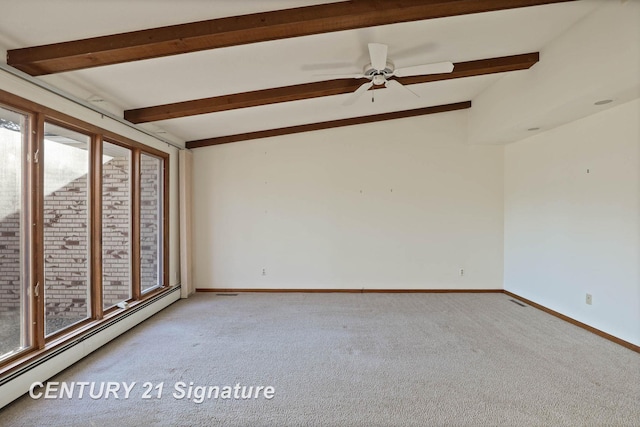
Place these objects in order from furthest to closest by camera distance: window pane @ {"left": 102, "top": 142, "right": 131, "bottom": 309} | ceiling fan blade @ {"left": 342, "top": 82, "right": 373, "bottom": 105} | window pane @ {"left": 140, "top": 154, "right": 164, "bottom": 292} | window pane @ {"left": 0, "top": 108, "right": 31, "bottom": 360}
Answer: window pane @ {"left": 140, "top": 154, "right": 164, "bottom": 292} < window pane @ {"left": 102, "top": 142, "right": 131, "bottom": 309} < ceiling fan blade @ {"left": 342, "top": 82, "right": 373, "bottom": 105} < window pane @ {"left": 0, "top": 108, "right": 31, "bottom": 360}

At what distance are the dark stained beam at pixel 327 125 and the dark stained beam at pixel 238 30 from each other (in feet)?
8.76

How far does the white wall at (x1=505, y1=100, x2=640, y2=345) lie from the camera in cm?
299

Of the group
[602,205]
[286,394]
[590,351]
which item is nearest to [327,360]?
[286,394]

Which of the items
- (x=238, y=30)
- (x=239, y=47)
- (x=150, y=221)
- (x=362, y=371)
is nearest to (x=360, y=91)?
(x=239, y=47)

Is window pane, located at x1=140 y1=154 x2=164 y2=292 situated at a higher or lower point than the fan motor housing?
lower

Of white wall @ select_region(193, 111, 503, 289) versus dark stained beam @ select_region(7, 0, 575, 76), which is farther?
white wall @ select_region(193, 111, 503, 289)

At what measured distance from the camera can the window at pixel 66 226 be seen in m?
2.31

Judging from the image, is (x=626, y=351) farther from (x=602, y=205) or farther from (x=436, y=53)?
(x=436, y=53)

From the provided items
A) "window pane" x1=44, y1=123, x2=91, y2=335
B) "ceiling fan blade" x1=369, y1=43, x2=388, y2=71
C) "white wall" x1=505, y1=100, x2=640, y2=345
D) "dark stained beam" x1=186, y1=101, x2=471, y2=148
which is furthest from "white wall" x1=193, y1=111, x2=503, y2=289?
"ceiling fan blade" x1=369, y1=43, x2=388, y2=71

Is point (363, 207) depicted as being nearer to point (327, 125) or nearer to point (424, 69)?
point (327, 125)

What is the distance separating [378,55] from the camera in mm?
2426

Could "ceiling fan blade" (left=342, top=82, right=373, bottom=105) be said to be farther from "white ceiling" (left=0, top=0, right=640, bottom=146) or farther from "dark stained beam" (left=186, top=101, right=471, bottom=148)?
"dark stained beam" (left=186, top=101, right=471, bottom=148)

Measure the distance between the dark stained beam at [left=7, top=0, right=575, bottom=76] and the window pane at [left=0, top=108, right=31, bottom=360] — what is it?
537mm

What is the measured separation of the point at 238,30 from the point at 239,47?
0.39m
